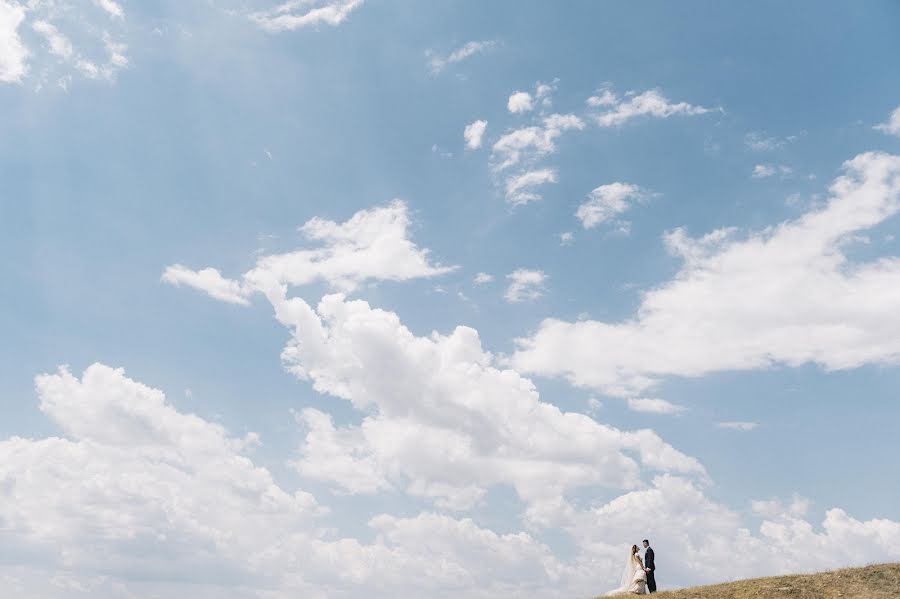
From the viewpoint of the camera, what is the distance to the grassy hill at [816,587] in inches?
1661

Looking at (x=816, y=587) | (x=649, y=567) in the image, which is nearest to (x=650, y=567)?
(x=649, y=567)

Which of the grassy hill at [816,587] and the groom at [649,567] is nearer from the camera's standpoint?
the grassy hill at [816,587]

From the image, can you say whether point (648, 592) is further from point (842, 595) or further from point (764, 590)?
point (842, 595)

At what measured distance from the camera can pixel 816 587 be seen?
43.3 meters

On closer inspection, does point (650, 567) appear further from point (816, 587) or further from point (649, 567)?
point (816, 587)

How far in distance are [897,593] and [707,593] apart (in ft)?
34.0

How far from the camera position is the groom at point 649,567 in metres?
48.0

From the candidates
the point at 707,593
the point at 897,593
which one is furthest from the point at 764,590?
the point at 897,593

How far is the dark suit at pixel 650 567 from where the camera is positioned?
48000 millimetres

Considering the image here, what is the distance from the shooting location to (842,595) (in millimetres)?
42062

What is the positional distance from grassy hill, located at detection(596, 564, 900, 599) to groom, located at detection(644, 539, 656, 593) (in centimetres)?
266

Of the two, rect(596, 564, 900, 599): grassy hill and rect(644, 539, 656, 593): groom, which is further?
rect(644, 539, 656, 593): groom

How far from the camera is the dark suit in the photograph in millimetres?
48000

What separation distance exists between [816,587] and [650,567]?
9.78 m
